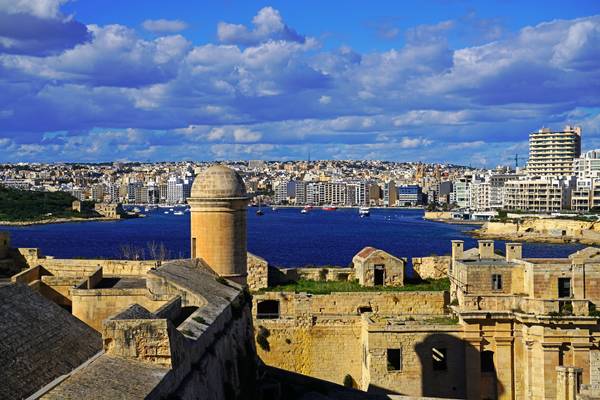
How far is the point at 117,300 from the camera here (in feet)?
39.4

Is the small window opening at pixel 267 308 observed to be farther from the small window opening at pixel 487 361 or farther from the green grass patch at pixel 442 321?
the small window opening at pixel 487 361

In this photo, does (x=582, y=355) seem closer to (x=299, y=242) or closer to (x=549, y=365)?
(x=549, y=365)

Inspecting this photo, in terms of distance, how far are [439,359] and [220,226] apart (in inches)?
251

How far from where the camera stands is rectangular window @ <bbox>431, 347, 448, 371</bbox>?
1861 centimetres

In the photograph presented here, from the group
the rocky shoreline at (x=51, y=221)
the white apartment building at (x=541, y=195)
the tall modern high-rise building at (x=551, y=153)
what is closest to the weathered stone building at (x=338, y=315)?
the rocky shoreline at (x=51, y=221)

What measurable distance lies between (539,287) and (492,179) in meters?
142

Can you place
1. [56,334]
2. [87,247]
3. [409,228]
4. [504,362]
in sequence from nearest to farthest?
[56,334] → [504,362] → [87,247] → [409,228]

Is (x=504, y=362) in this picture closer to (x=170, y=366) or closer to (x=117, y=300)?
(x=117, y=300)

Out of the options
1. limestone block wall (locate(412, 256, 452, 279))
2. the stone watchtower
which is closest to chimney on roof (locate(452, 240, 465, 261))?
limestone block wall (locate(412, 256, 452, 279))

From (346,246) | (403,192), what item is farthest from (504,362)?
(403,192)

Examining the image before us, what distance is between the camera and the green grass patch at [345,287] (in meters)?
21.5

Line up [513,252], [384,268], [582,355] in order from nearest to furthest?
[582,355], [513,252], [384,268]

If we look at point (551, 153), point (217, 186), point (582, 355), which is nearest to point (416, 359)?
point (582, 355)

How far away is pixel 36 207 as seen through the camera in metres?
133
